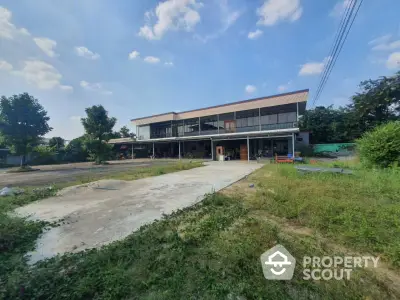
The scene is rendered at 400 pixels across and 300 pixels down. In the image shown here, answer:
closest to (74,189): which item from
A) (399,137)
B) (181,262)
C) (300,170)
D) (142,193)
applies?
(142,193)

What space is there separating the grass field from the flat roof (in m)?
14.3

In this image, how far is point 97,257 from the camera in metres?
2.49

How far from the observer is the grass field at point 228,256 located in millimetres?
1896

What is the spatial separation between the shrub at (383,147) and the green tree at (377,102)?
20.0 m

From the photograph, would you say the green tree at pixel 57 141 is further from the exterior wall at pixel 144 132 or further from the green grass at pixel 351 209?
the green grass at pixel 351 209

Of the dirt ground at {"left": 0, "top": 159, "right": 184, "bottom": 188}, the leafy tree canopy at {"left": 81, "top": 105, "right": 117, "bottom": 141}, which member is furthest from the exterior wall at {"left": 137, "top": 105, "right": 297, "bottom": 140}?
the dirt ground at {"left": 0, "top": 159, "right": 184, "bottom": 188}

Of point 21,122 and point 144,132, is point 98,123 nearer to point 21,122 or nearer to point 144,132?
point 21,122

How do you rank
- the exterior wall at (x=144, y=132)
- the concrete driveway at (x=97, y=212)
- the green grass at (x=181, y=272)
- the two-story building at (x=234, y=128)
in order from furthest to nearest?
1. the exterior wall at (x=144, y=132)
2. the two-story building at (x=234, y=128)
3. the concrete driveway at (x=97, y=212)
4. the green grass at (x=181, y=272)

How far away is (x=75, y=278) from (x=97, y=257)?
375 millimetres

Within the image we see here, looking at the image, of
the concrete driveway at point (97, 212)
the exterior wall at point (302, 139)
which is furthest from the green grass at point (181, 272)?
the exterior wall at point (302, 139)

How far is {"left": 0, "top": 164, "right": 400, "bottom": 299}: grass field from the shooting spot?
1896 mm

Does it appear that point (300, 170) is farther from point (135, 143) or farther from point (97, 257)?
point (135, 143)

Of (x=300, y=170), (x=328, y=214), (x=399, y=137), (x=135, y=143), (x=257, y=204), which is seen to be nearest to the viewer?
(x=328, y=214)

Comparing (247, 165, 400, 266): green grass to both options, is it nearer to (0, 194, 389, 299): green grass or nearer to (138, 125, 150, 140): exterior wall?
(0, 194, 389, 299): green grass
